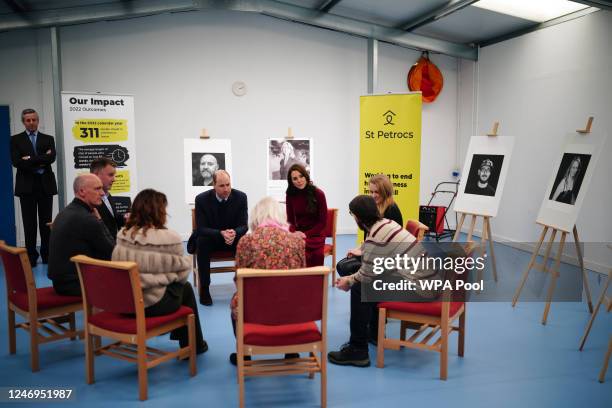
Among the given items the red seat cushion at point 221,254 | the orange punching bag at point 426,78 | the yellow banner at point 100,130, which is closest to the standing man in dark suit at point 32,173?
the yellow banner at point 100,130

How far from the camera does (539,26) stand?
6.25 metres

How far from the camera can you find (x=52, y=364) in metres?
3.20

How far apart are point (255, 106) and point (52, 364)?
5.03 metres

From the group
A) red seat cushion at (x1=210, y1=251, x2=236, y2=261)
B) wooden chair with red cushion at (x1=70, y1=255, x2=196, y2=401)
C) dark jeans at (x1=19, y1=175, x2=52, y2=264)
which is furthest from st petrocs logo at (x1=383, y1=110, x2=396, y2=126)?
dark jeans at (x1=19, y1=175, x2=52, y2=264)

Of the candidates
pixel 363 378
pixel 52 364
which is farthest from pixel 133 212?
pixel 363 378

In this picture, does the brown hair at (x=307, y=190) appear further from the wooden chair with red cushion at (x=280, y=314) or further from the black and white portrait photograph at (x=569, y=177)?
the black and white portrait photograph at (x=569, y=177)

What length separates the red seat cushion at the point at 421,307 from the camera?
302 centimetres

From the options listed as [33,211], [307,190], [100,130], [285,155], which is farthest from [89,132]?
[307,190]

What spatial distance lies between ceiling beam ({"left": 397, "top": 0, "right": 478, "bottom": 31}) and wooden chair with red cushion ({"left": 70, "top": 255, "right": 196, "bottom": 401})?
4776mm

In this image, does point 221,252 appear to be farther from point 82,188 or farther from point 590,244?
point 590,244

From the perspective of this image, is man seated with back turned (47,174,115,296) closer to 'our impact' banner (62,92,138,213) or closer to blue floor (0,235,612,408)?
blue floor (0,235,612,408)

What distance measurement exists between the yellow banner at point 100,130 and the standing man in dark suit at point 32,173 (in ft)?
1.64

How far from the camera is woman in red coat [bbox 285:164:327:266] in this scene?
4.43 meters

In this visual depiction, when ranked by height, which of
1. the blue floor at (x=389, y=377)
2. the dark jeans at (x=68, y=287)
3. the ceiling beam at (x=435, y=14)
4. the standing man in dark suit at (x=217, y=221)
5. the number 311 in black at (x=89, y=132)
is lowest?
the blue floor at (x=389, y=377)
